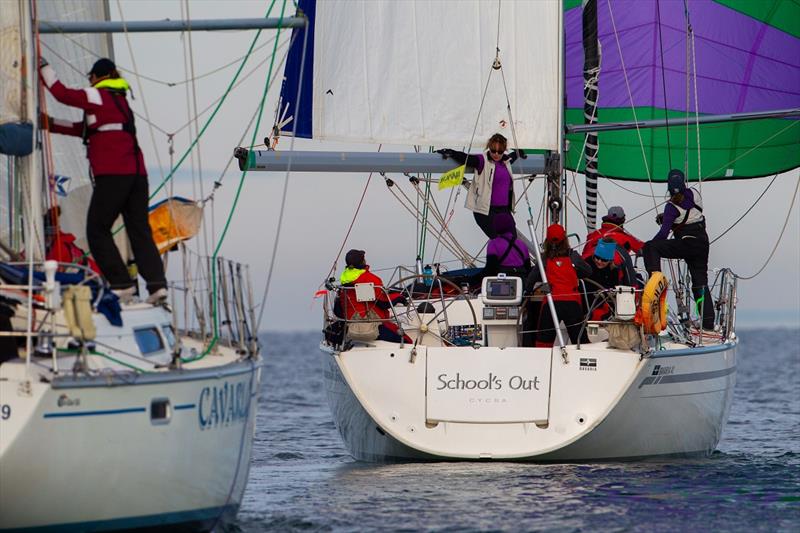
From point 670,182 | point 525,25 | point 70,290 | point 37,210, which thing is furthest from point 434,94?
point 70,290

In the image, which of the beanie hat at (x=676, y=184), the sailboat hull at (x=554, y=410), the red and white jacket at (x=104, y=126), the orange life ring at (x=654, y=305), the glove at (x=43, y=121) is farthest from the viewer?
the beanie hat at (x=676, y=184)

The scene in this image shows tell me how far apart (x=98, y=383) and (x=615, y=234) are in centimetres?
696

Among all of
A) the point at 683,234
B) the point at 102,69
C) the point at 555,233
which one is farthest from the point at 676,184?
the point at 102,69

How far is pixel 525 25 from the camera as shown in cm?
1619

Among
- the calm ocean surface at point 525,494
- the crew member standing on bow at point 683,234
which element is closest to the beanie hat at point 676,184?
the crew member standing on bow at point 683,234

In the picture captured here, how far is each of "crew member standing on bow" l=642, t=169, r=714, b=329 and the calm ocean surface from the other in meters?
1.83

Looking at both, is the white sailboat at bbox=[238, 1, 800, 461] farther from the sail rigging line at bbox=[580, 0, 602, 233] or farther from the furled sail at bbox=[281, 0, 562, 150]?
the sail rigging line at bbox=[580, 0, 602, 233]

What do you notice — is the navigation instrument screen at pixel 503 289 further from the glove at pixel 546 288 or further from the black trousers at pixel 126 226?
the black trousers at pixel 126 226

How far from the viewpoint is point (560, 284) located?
13.3 m

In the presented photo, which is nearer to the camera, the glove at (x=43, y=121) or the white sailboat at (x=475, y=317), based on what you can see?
the glove at (x=43, y=121)

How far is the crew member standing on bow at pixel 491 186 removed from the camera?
1462 cm

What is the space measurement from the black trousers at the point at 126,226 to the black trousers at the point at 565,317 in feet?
13.1

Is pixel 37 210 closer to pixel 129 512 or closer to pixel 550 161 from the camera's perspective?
pixel 129 512

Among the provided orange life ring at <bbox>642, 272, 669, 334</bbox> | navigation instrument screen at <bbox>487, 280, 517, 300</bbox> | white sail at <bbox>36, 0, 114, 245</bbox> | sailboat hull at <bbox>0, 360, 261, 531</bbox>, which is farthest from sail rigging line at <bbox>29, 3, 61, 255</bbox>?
orange life ring at <bbox>642, 272, 669, 334</bbox>
